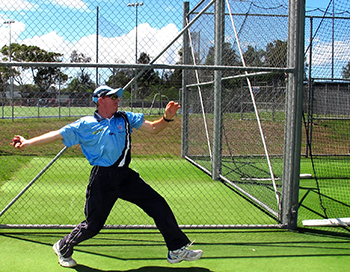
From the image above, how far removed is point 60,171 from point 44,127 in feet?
26.0

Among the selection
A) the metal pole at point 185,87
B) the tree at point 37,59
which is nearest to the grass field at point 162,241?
the tree at point 37,59

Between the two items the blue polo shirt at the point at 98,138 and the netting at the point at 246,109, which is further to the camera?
the netting at the point at 246,109

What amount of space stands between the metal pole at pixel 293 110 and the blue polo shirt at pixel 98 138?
7.79 feet

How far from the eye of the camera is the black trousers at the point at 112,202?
12.0 feet

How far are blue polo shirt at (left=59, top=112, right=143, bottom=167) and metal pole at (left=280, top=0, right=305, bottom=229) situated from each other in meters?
2.37

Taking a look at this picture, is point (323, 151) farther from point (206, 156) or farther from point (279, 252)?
point (279, 252)

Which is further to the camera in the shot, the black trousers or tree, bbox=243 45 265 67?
tree, bbox=243 45 265 67

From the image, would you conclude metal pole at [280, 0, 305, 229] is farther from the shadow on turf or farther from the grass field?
the shadow on turf

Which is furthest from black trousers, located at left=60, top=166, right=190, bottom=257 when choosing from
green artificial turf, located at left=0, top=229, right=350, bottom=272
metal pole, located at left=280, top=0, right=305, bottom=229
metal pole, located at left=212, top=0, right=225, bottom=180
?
metal pole, located at left=212, top=0, right=225, bottom=180

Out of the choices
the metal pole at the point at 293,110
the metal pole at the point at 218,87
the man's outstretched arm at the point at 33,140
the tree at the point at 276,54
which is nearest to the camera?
the man's outstretched arm at the point at 33,140

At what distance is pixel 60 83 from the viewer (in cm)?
628

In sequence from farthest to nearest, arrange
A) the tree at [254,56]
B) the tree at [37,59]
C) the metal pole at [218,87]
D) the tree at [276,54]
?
the metal pole at [218,87], the tree at [254,56], the tree at [276,54], the tree at [37,59]

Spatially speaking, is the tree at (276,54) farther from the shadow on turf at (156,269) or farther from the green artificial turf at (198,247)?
the shadow on turf at (156,269)

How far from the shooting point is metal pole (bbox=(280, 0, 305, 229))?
4805mm
